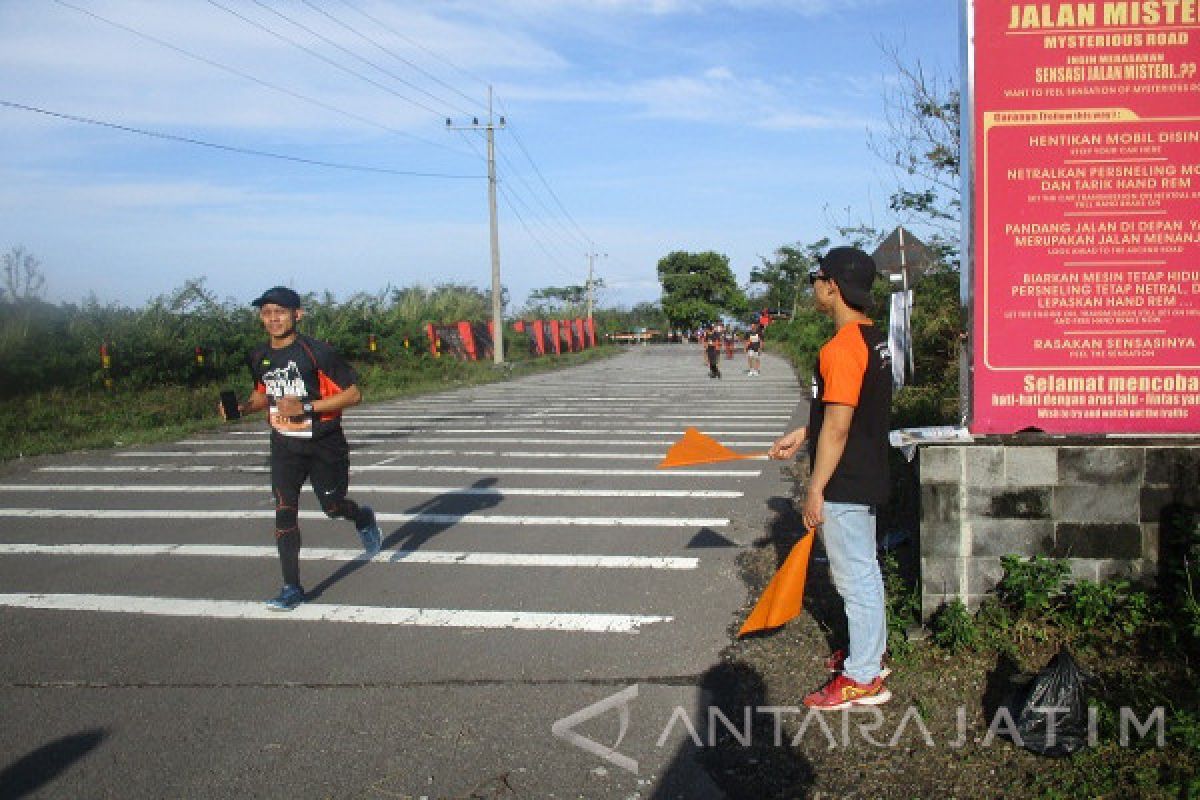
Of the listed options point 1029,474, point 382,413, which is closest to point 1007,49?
point 1029,474

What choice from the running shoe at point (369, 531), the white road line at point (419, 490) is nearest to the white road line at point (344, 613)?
the running shoe at point (369, 531)

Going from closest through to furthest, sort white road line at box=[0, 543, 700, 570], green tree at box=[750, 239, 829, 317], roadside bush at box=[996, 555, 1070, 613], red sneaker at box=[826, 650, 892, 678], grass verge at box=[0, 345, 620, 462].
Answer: red sneaker at box=[826, 650, 892, 678]
roadside bush at box=[996, 555, 1070, 613]
white road line at box=[0, 543, 700, 570]
grass verge at box=[0, 345, 620, 462]
green tree at box=[750, 239, 829, 317]

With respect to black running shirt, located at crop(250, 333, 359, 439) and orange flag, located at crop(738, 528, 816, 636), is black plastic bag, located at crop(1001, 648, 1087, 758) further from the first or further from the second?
black running shirt, located at crop(250, 333, 359, 439)

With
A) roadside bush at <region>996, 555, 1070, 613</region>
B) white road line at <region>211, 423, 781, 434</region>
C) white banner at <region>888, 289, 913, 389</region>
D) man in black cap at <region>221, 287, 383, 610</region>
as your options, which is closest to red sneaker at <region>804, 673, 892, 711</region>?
roadside bush at <region>996, 555, 1070, 613</region>

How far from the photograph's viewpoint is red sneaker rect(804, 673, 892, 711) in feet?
13.0

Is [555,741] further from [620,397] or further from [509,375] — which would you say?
[509,375]

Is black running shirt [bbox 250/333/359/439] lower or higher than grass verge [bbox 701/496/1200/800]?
higher

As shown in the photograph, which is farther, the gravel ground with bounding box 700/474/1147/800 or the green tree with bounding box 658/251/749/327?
the green tree with bounding box 658/251/749/327

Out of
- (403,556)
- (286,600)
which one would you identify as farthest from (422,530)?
(286,600)

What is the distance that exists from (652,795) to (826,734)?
818mm

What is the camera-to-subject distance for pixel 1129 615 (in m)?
4.34

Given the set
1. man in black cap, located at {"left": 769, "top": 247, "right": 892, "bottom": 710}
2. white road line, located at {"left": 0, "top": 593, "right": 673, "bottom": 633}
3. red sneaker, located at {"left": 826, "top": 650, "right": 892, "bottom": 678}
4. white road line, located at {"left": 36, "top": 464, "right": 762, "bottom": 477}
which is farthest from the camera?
white road line, located at {"left": 36, "top": 464, "right": 762, "bottom": 477}

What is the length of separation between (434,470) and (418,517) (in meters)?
2.66

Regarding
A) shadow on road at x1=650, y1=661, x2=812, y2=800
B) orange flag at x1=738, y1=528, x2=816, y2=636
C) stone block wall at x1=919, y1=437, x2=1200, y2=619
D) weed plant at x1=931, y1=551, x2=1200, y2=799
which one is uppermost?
stone block wall at x1=919, y1=437, x2=1200, y2=619
